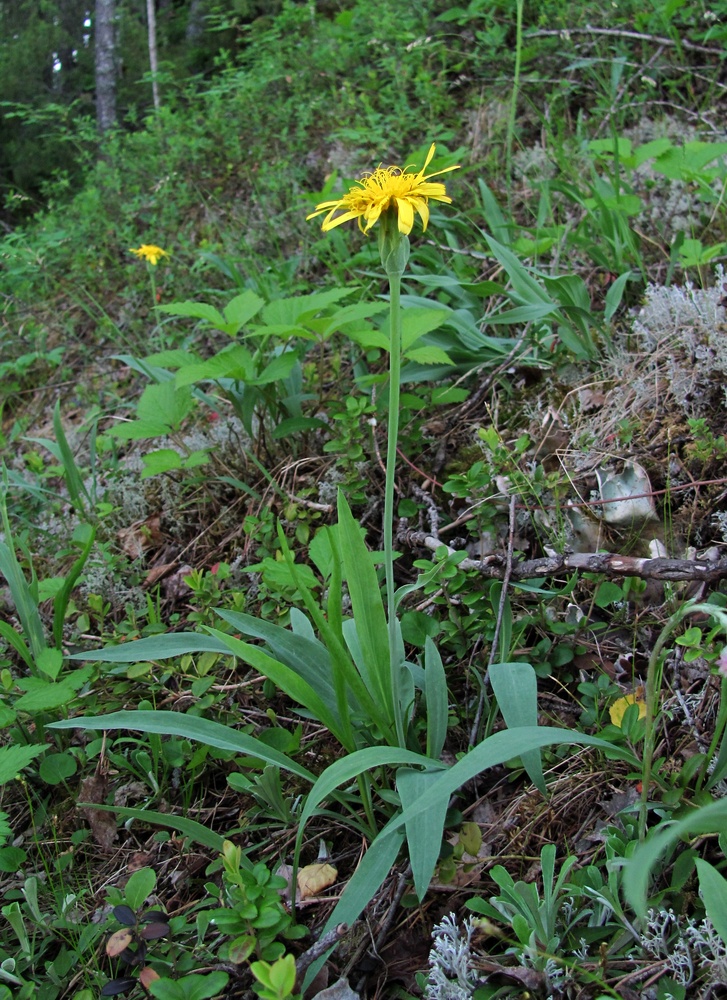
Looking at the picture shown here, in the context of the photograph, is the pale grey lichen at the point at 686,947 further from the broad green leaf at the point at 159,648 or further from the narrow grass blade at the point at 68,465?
the narrow grass blade at the point at 68,465

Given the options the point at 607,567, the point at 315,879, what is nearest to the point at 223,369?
the point at 607,567

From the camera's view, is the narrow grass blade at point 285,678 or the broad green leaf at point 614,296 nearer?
the narrow grass blade at point 285,678

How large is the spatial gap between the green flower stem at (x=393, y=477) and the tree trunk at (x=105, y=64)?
22.3 ft

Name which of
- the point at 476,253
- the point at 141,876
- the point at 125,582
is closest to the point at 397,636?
the point at 141,876

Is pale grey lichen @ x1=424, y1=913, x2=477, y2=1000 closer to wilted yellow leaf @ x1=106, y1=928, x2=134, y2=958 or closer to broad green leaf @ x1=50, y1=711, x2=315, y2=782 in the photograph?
broad green leaf @ x1=50, y1=711, x2=315, y2=782

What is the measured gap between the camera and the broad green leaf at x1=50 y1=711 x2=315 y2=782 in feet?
3.36

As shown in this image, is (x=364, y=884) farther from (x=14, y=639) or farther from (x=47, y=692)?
(x=14, y=639)

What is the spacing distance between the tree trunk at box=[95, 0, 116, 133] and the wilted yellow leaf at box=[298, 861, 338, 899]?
278 inches

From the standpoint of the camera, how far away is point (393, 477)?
3.45ft

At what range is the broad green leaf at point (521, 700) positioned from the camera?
1003mm

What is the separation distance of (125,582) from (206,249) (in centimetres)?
180

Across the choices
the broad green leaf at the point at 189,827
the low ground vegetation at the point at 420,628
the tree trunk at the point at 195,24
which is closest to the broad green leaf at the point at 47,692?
the low ground vegetation at the point at 420,628

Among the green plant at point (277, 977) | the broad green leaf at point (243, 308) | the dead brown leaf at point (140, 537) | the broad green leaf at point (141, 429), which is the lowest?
the dead brown leaf at point (140, 537)

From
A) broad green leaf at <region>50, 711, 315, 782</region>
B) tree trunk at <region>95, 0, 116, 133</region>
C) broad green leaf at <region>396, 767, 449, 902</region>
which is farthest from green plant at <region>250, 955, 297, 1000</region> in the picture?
tree trunk at <region>95, 0, 116, 133</region>
